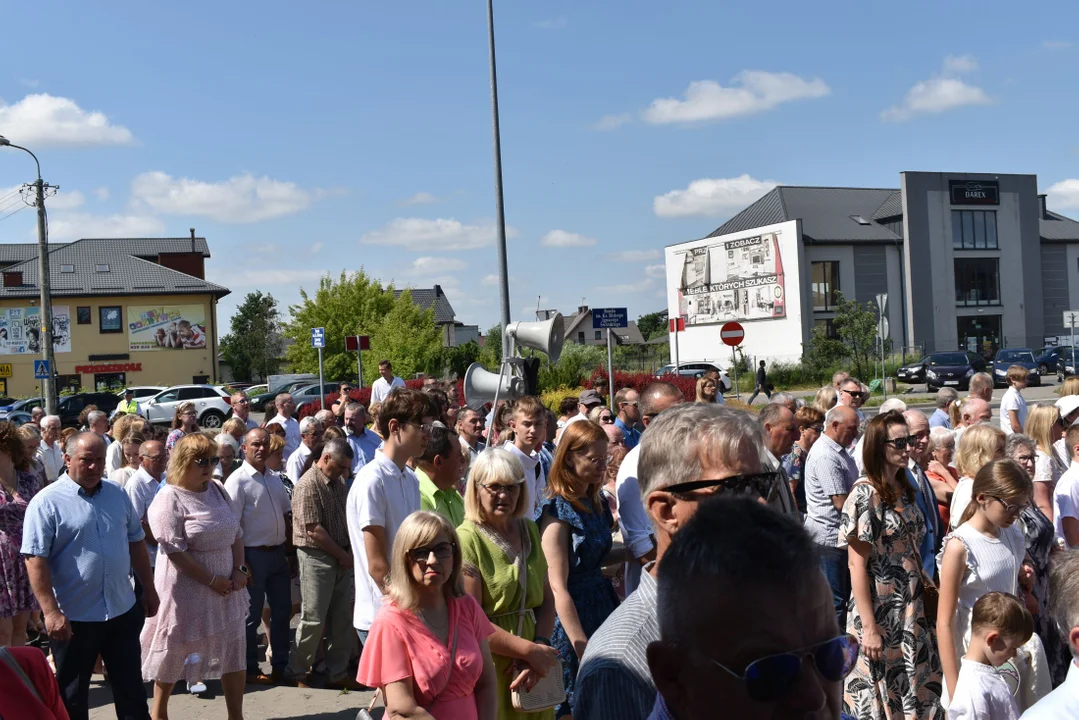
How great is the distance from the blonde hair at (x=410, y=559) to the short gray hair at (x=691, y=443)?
1.62m

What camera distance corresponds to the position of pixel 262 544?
305 inches

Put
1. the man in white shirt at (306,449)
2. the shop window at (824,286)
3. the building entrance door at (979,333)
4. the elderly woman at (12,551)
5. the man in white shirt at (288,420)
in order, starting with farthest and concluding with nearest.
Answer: the building entrance door at (979,333)
the shop window at (824,286)
the man in white shirt at (288,420)
the man in white shirt at (306,449)
the elderly woman at (12,551)

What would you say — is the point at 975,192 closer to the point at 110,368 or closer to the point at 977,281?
the point at 977,281

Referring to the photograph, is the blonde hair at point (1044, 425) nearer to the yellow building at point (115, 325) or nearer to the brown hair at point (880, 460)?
the brown hair at point (880, 460)

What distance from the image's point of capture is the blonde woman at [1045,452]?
269 inches

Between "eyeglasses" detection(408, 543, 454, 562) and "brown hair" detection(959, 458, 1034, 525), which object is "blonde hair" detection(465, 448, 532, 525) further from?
"brown hair" detection(959, 458, 1034, 525)

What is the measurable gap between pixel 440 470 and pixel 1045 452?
450 cm

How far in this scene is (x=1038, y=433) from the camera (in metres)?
7.29

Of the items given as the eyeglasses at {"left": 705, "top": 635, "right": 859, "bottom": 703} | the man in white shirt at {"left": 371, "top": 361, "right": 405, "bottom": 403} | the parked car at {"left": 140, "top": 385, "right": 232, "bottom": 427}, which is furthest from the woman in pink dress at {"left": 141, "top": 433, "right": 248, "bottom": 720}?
the parked car at {"left": 140, "top": 385, "right": 232, "bottom": 427}

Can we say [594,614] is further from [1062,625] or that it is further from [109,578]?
[109,578]

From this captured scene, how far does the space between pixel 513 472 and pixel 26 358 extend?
210ft

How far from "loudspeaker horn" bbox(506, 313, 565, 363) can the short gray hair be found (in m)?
6.07

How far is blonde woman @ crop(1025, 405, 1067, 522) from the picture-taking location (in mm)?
6836

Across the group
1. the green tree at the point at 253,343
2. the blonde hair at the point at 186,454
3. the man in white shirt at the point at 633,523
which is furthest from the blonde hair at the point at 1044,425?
the green tree at the point at 253,343
